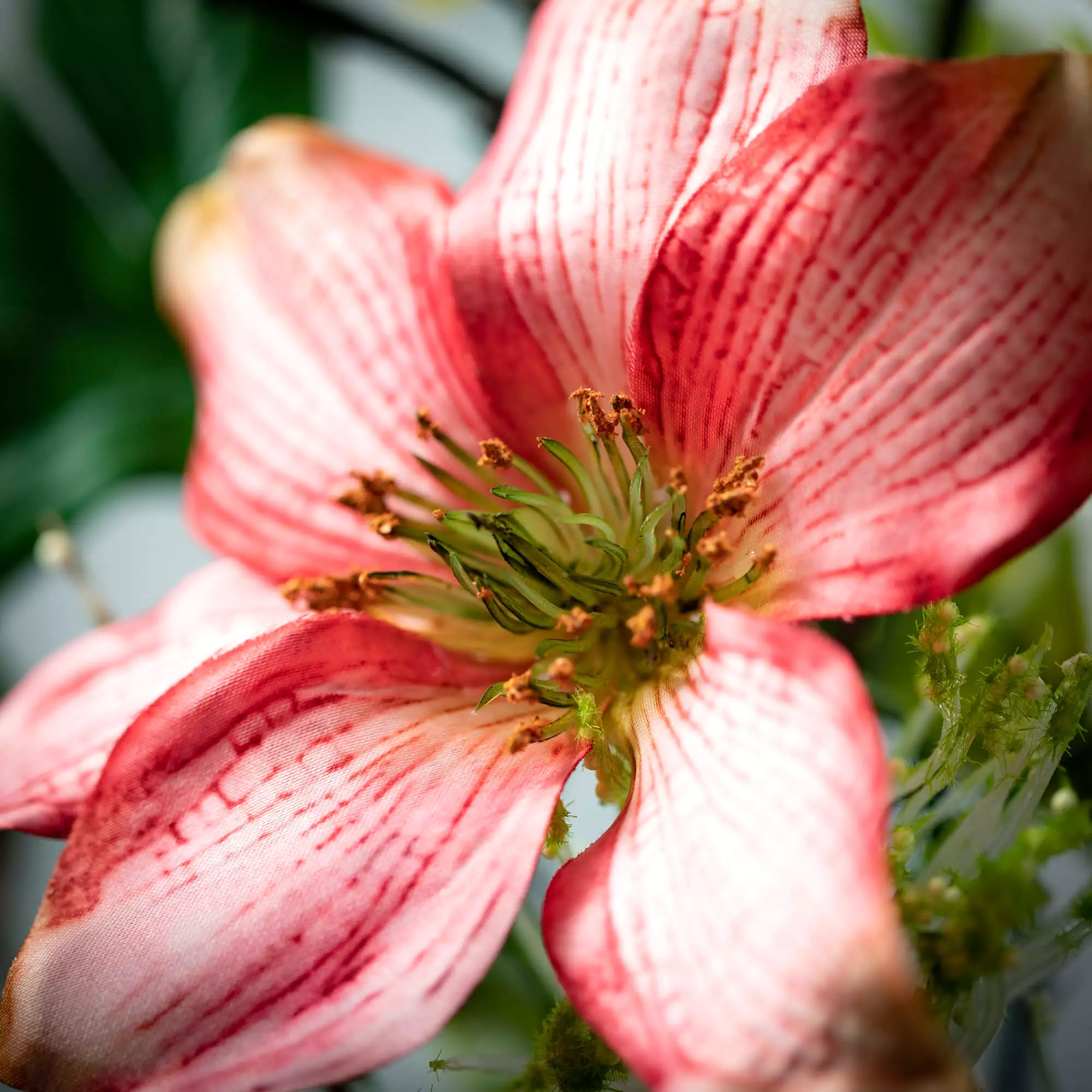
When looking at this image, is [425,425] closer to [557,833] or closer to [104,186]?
[557,833]

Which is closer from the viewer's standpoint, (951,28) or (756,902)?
(756,902)

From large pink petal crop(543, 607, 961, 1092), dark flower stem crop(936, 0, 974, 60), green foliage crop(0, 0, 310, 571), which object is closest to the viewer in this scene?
large pink petal crop(543, 607, 961, 1092)

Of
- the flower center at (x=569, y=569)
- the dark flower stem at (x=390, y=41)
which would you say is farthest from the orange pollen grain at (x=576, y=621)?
the dark flower stem at (x=390, y=41)

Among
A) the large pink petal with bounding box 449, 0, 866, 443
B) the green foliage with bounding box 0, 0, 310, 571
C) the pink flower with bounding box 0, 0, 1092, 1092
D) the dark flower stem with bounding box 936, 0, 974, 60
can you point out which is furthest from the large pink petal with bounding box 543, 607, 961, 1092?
the green foliage with bounding box 0, 0, 310, 571

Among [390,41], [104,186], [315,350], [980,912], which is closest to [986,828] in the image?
[980,912]

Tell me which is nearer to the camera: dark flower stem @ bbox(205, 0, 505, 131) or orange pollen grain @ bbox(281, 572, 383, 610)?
orange pollen grain @ bbox(281, 572, 383, 610)

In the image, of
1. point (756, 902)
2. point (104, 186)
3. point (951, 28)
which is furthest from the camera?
point (104, 186)

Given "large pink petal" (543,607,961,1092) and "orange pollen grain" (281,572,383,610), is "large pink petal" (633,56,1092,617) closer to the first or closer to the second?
"large pink petal" (543,607,961,1092)
